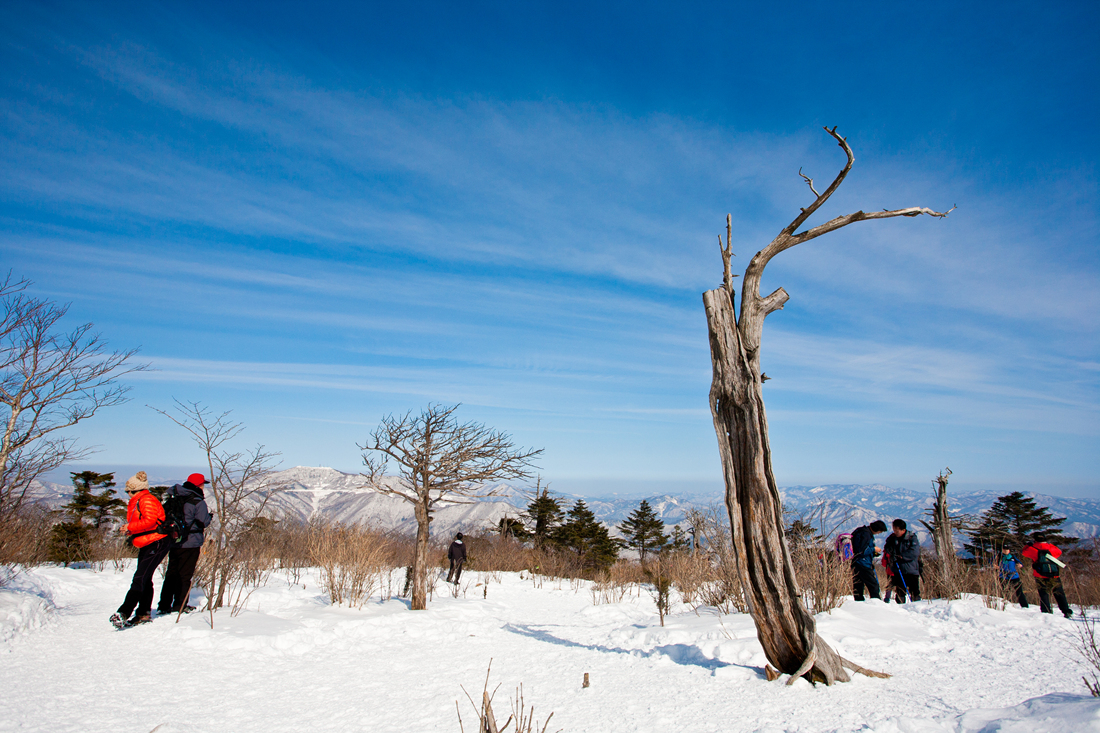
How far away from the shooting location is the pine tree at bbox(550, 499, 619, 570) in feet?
108

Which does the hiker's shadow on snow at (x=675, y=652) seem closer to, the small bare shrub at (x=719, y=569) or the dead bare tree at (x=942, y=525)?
the small bare shrub at (x=719, y=569)

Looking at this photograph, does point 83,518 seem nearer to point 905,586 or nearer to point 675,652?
point 675,652

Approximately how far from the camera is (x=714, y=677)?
172 inches

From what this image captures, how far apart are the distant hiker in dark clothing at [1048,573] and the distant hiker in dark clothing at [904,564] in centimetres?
151

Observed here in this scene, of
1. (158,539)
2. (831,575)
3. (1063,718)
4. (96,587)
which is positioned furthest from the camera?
(96,587)

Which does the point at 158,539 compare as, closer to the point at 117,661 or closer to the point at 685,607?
the point at 117,661

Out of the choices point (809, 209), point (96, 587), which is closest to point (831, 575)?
point (809, 209)

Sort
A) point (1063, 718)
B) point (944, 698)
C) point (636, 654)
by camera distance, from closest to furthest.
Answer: point (1063, 718)
point (944, 698)
point (636, 654)

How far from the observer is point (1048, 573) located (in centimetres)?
803

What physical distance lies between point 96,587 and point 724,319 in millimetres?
12414

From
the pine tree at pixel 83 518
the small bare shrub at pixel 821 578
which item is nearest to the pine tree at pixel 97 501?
the pine tree at pixel 83 518

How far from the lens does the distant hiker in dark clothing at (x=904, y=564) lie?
8961mm

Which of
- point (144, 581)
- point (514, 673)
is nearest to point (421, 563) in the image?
point (144, 581)

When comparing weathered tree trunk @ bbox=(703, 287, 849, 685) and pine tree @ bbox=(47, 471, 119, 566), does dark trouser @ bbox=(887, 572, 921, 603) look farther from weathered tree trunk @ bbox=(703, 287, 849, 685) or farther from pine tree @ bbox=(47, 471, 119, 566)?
pine tree @ bbox=(47, 471, 119, 566)
